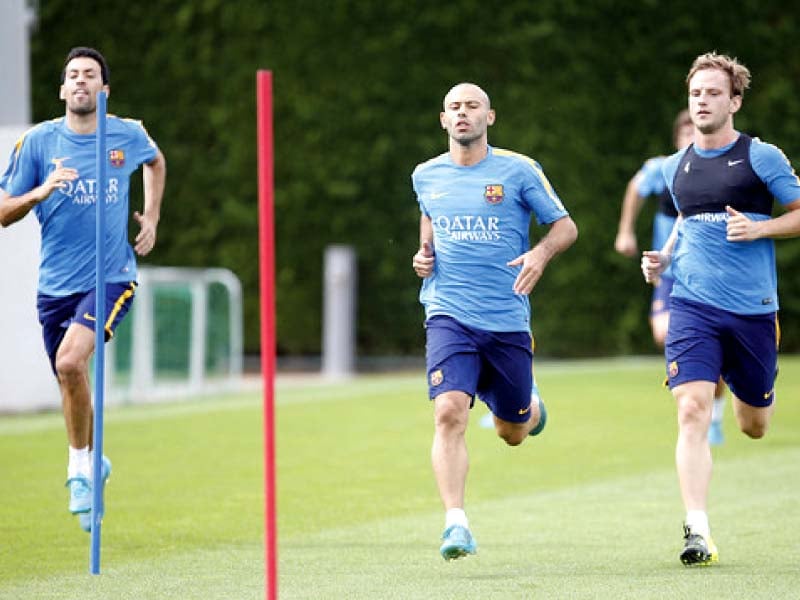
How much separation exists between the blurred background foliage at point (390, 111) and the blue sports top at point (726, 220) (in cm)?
1137

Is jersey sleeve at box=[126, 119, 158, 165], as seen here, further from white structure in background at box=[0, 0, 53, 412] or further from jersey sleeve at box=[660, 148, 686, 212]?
white structure in background at box=[0, 0, 53, 412]

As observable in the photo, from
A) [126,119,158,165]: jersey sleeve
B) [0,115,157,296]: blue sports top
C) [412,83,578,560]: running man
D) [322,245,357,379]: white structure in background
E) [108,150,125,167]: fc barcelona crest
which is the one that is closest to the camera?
[412,83,578,560]: running man

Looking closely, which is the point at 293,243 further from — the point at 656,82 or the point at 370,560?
the point at 370,560

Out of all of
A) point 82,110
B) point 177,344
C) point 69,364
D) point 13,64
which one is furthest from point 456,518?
point 177,344

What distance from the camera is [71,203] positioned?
9219 mm

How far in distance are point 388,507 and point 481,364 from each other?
210 centimetres

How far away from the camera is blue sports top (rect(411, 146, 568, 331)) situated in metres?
8.33

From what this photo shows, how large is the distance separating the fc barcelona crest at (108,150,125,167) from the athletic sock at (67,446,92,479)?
4.88ft

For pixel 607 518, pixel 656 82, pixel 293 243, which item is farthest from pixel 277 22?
pixel 607 518

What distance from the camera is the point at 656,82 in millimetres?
19875

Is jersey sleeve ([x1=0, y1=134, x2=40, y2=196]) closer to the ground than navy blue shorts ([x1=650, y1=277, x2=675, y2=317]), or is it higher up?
higher up

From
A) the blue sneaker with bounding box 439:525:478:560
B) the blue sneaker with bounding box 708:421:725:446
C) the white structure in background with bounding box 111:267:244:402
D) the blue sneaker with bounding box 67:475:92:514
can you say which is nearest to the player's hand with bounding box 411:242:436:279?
the blue sneaker with bounding box 439:525:478:560

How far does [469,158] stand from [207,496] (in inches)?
135

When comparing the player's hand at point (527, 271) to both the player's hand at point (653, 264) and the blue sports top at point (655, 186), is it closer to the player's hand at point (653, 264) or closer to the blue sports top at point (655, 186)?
the player's hand at point (653, 264)
